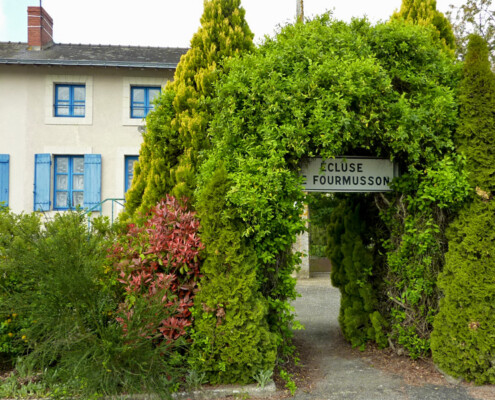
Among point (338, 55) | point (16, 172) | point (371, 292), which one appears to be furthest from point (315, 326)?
point (16, 172)

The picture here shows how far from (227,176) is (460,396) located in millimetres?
3147

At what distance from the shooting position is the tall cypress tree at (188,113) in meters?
5.51

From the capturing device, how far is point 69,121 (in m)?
14.0

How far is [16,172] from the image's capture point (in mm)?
13758

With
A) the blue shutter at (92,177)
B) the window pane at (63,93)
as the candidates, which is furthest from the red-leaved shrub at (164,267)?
the window pane at (63,93)

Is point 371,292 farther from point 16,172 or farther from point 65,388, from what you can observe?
point 16,172

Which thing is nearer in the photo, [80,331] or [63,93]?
[80,331]

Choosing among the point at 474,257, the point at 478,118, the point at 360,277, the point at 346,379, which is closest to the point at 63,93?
the point at 360,277

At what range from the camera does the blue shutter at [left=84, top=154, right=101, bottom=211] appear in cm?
1365

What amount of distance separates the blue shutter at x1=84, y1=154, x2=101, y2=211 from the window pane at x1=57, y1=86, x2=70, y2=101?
2129mm

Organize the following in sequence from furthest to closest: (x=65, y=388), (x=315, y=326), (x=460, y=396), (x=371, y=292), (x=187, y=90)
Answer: (x=315, y=326), (x=371, y=292), (x=187, y=90), (x=460, y=396), (x=65, y=388)

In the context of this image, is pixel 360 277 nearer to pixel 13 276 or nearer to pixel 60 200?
pixel 13 276

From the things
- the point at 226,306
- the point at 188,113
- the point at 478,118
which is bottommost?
the point at 226,306

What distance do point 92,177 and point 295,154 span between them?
1038 centimetres
